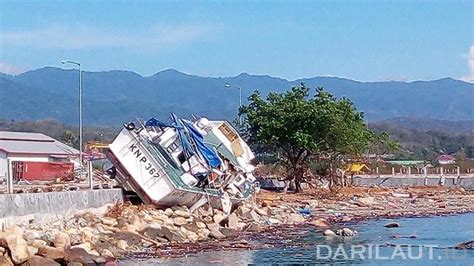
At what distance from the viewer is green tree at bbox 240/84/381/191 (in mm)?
62719

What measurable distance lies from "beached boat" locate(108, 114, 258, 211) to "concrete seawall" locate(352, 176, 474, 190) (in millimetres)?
34776

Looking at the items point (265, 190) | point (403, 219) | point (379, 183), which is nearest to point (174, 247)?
point (403, 219)

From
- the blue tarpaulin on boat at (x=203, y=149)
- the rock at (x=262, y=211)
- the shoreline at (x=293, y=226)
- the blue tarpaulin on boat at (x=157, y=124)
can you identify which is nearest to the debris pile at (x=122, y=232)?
the shoreline at (x=293, y=226)

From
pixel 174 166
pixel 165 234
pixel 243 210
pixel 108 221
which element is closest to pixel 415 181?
pixel 243 210

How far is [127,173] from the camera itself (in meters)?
40.6

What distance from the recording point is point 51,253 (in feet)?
88.0

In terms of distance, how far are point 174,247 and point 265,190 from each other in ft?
108

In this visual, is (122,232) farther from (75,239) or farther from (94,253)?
(94,253)

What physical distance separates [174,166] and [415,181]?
46104 millimetres

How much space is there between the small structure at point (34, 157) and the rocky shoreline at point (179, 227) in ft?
44.8

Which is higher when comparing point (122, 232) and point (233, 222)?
point (122, 232)

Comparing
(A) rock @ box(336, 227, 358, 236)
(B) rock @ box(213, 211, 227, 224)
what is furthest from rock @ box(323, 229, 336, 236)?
(B) rock @ box(213, 211, 227, 224)

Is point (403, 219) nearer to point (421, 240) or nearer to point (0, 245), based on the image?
point (421, 240)

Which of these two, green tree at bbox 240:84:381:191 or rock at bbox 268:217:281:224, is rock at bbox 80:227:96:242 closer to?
rock at bbox 268:217:281:224
